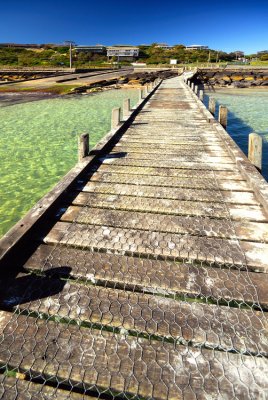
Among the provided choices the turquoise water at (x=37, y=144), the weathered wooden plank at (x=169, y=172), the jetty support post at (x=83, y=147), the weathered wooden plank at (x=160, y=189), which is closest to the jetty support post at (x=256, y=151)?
the weathered wooden plank at (x=169, y=172)

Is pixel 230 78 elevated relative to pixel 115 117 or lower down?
elevated

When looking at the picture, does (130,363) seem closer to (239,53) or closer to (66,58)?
(66,58)

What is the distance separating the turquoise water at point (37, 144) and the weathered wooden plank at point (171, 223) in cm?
263

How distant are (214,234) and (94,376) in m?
2.23

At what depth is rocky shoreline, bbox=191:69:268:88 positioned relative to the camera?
3859cm

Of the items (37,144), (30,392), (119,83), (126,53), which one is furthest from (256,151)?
(126,53)

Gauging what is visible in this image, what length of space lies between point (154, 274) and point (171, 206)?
5.31ft

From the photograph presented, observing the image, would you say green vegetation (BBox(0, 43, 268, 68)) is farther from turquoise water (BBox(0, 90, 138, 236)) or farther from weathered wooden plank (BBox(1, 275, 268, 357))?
weathered wooden plank (BBox(1, 275, 268, 357))

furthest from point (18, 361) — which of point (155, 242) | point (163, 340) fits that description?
point (155, 242)

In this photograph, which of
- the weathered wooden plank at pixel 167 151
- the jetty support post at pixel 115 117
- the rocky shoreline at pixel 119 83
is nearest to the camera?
the weathered wooden plank at pixel 167 151

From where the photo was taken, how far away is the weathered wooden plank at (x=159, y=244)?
309 cm

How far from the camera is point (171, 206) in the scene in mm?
4309

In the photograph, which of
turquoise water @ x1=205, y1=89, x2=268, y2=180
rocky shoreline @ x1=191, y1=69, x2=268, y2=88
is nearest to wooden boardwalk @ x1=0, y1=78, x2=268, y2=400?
turquoise water @ x1=205, y1=89, x2=268, y2=180

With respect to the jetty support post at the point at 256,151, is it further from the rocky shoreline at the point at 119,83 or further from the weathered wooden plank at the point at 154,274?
the rocky shoreline at the point at 119,83
